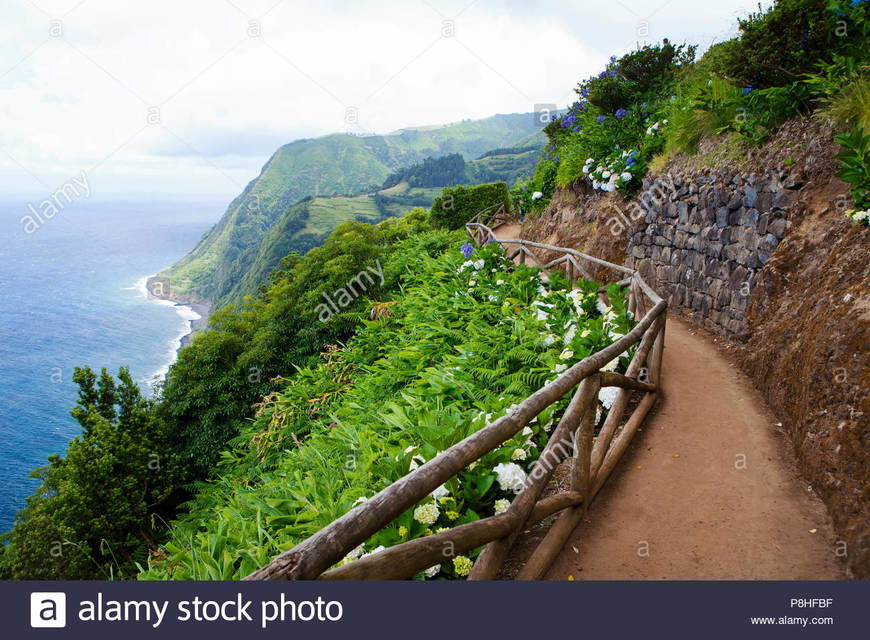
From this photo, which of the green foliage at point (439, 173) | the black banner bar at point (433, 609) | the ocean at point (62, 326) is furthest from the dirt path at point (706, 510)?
the green foliage at point (439, 173)

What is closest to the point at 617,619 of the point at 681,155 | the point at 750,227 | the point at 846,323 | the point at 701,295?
the point at 846,323

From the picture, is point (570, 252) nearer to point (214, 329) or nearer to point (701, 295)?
point (701, 295)

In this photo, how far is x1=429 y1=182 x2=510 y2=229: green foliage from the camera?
2188 cm

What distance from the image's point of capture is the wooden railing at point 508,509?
68.0 inches

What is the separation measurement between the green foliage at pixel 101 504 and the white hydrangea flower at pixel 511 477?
14.3 meters

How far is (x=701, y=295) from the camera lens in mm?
6547

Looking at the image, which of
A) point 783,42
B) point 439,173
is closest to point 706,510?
point 783,42

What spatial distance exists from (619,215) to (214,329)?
1516cm

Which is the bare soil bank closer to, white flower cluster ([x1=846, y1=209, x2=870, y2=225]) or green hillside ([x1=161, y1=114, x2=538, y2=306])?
white flower cluster ([x1=846, y1=209, x2=870, y2=225])

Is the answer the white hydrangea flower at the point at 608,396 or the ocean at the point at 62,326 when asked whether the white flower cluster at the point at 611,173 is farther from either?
the ocean at the point at 62,326

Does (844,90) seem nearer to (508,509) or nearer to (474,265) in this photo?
(508,509)

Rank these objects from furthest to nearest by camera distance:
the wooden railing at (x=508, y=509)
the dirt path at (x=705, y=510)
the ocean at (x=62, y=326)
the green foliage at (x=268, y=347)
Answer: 1. the ocean at (x=62, y=326)
2. the green foliage at (x=268, y=347)
3. the dirt path at (x=705, y=510)
4. the wooden railing at (x=508, y=509)

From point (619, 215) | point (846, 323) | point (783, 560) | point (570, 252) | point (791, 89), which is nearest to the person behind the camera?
point (783, 560)

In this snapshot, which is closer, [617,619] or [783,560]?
[617,619]
